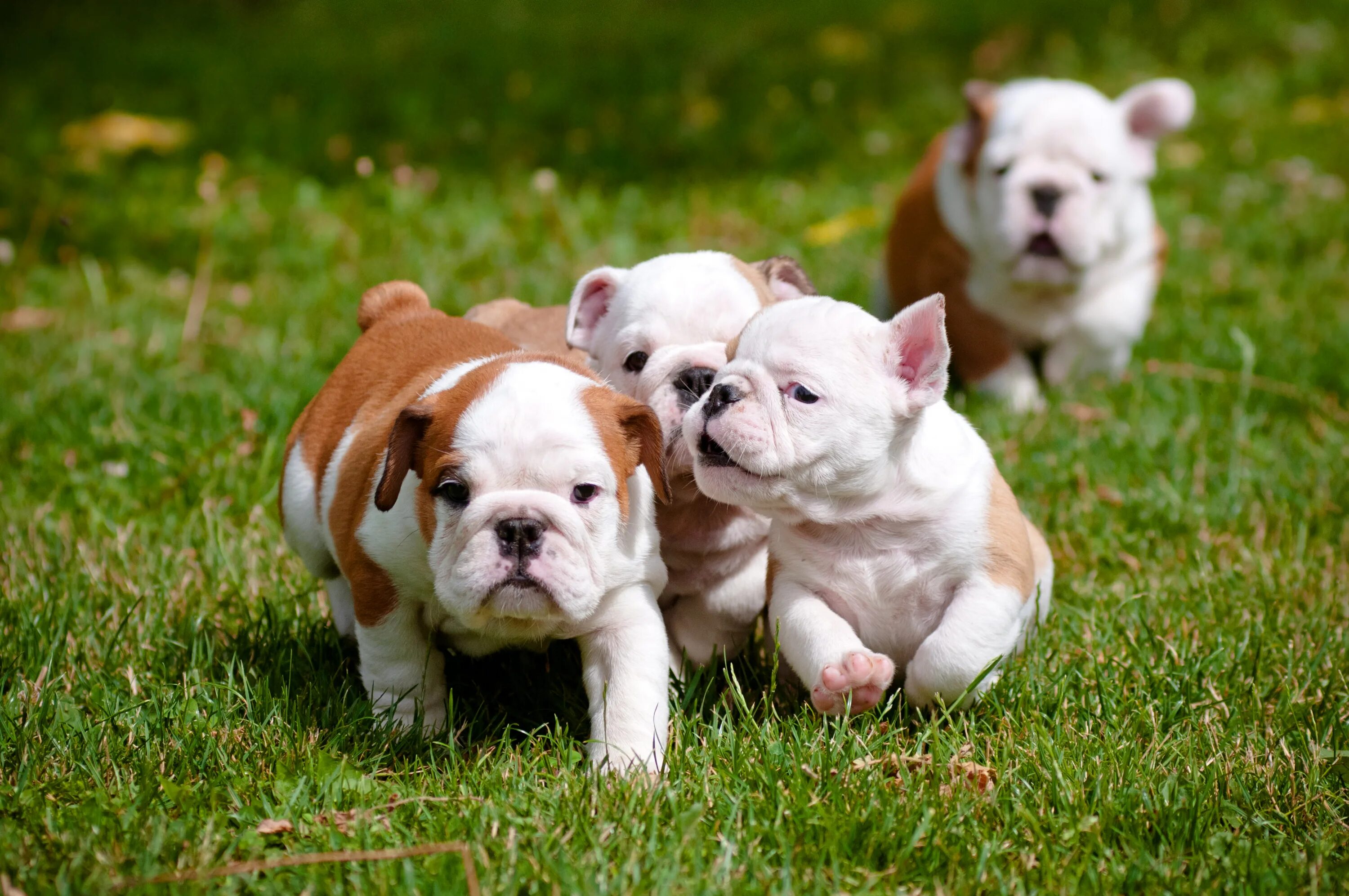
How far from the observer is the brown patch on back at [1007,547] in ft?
10.5

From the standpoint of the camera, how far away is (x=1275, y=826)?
2.82 meters

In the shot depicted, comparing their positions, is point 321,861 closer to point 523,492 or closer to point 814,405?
point 523,492

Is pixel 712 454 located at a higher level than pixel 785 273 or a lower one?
lower

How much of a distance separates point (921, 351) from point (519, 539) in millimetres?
1034

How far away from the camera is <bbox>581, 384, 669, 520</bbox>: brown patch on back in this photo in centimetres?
304

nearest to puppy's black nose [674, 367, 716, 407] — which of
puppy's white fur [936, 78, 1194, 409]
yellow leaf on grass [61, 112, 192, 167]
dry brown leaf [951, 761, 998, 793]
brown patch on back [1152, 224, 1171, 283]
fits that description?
dry brown leaf [951, 761, 998, 793]

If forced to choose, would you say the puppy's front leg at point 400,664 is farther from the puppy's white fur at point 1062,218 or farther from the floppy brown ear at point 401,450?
the puppy's white fur at point 1062,218

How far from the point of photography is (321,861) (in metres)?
2.54

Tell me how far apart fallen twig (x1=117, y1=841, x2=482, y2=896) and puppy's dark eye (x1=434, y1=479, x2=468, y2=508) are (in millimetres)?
734

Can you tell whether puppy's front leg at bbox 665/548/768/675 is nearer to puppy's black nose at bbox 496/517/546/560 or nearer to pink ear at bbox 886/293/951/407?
pink ear at bbox 886/293/951/407

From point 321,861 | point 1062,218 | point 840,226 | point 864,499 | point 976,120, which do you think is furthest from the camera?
point 840,226

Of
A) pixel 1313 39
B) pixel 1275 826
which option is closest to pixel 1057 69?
pixel 1313 39

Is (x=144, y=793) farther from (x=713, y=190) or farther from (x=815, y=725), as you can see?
(x=713, y=190)

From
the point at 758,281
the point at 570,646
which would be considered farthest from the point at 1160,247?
the point at 570,646
